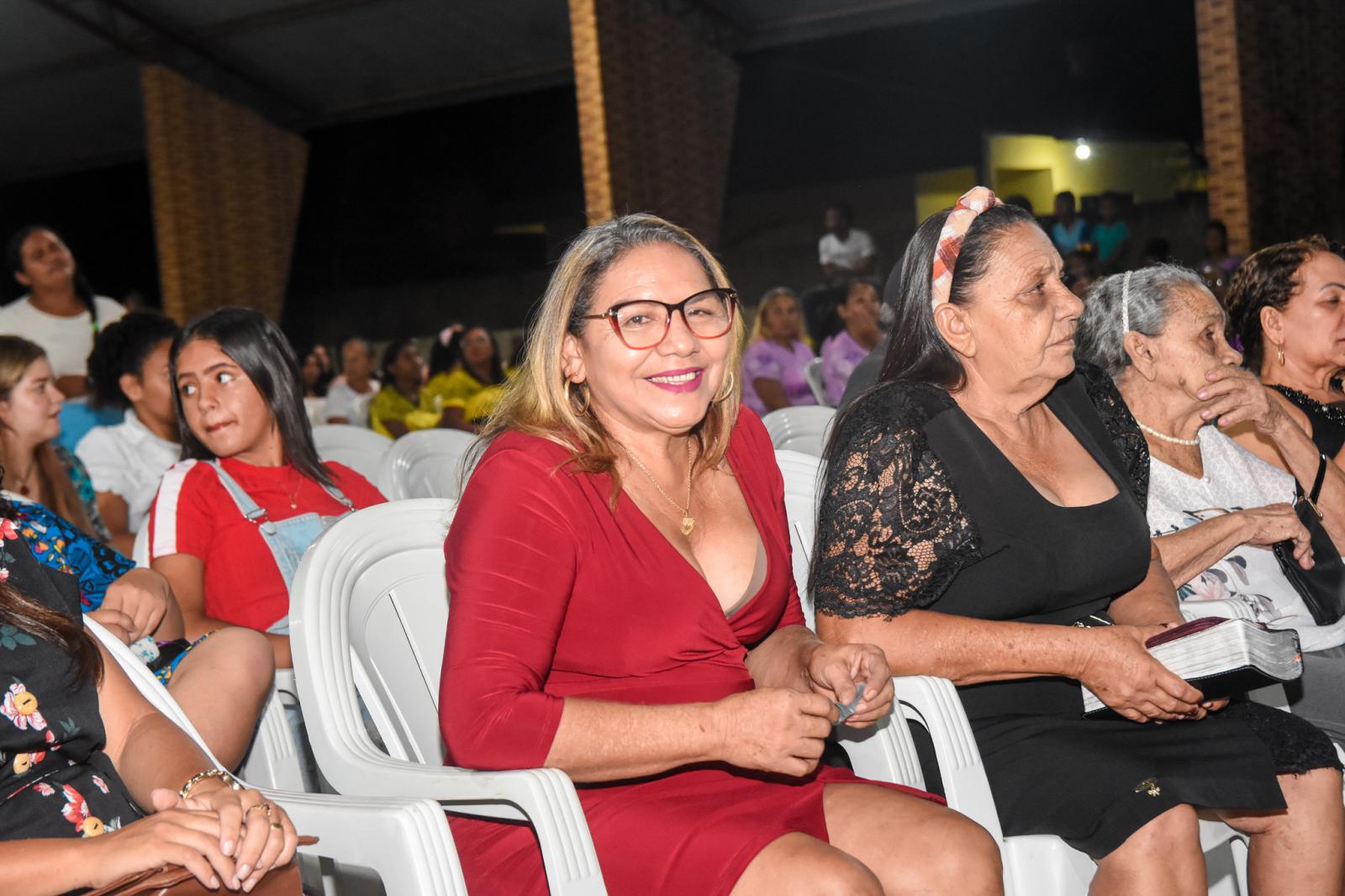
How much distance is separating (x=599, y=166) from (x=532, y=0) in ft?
8.27

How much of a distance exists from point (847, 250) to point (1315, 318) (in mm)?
8182

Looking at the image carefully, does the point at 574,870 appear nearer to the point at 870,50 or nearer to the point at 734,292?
the point at 734,292

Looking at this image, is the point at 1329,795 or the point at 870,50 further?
the point at 870,50

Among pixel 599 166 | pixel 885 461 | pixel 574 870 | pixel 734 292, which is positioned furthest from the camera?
pixel 599 166

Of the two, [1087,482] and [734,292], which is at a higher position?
[734,292]

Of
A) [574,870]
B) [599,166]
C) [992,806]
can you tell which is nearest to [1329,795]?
[992,806]

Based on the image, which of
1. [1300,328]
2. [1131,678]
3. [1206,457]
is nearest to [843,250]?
[1300,328]

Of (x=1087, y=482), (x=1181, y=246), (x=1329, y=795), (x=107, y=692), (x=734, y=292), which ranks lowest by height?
(x=1329, y=795)

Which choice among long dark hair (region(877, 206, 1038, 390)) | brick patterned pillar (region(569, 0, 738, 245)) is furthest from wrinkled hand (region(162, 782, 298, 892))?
brick patterned pillar (region(569, 0, 738, 245))

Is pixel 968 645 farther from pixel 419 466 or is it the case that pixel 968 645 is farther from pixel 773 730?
pixel 419 466

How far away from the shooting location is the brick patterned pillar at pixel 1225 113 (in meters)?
8.89

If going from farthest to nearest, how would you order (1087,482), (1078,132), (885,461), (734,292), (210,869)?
(1078,132) → (1087,482) → (885,461) → (734,292) → (210,869)

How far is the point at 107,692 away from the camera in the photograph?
1.56m

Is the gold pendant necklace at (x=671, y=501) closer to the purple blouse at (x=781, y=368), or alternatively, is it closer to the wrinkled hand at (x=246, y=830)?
the wrinkled hand at (x=246, y=830)
